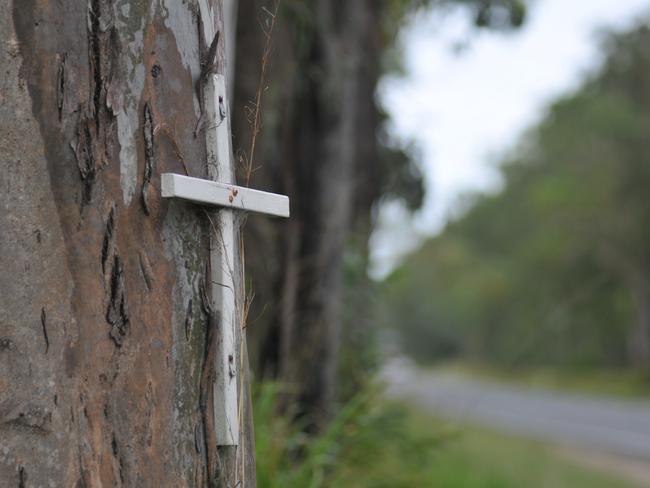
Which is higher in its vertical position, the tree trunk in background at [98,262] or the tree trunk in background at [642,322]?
the tree trunk in background at [642,322]

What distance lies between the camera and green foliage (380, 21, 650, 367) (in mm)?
39219

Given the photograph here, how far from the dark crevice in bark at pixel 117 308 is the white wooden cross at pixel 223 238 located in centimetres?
19

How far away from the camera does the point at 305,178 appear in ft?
21.7

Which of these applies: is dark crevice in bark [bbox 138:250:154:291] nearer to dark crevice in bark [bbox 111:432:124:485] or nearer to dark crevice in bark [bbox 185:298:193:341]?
dark crevice in bark [bbox 185:298:193:341]

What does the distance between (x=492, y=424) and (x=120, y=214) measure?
19.4 m

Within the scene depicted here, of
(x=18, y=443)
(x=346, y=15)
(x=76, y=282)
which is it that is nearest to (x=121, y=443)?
(x=18, y=443)

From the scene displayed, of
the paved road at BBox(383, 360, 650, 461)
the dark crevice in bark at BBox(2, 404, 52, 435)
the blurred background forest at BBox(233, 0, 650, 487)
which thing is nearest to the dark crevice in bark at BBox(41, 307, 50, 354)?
the dark crevice in bark at BBox(2, 404, 52, 435)

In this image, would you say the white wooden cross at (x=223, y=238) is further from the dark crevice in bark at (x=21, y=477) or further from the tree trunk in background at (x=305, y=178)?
the tree trunk in background at (x=305, y=178)

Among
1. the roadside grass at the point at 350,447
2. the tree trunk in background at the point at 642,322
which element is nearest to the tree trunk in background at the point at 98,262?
the roadside grass at the point at 350,447

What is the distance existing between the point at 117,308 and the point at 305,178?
15.8 feet

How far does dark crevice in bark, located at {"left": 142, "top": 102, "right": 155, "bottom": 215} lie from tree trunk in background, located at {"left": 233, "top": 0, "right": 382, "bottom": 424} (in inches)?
151

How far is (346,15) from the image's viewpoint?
702 cm

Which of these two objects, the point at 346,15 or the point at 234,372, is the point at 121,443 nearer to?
the point at 234,372

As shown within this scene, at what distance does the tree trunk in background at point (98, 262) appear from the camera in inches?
69.9
